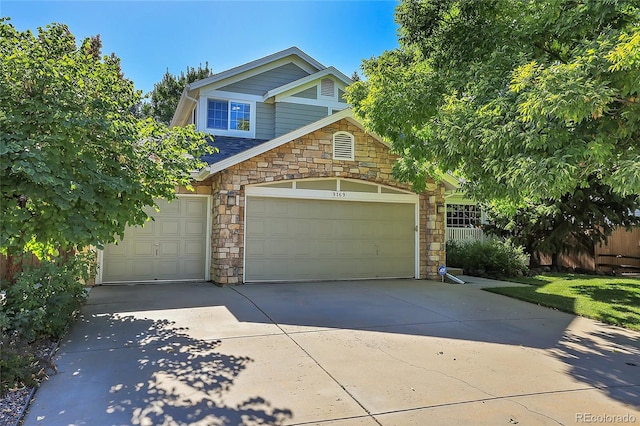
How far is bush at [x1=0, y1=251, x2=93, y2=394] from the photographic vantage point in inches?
159

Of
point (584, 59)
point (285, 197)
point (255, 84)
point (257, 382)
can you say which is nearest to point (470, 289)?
point (285, 197)

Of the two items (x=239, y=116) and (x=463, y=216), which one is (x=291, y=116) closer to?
(x=239, y=116)

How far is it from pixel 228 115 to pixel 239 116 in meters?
0.36

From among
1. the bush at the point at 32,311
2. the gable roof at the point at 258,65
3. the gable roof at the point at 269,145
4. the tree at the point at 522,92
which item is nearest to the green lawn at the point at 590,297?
the tree at the point at 522,92

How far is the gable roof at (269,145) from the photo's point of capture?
31.9 feet

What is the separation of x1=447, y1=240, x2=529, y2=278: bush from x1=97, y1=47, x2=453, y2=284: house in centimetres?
260

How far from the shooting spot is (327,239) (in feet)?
37.0

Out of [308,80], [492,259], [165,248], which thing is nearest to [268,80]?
[308,80]

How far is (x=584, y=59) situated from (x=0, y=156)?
6.00 meters

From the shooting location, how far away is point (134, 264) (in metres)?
10.5

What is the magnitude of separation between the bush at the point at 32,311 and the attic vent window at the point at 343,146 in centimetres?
674

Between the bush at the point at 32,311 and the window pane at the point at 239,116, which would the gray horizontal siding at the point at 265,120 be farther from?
the bush at the point at 32,311

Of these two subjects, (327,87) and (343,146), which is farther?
(327,87)

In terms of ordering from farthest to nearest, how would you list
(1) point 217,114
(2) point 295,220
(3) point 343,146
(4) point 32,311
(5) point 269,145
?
1. (1) point 217,114
2. (3) point 343,146
3. (2) point 295,220
4. (5) point 269,145
5. (4) point 32,311
